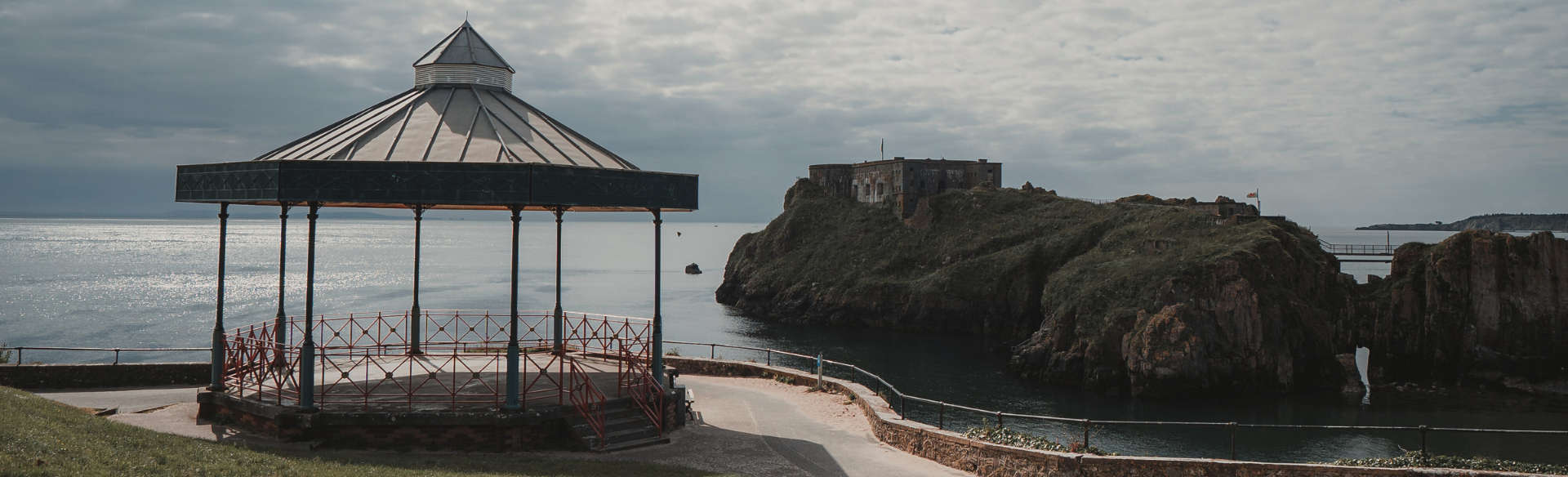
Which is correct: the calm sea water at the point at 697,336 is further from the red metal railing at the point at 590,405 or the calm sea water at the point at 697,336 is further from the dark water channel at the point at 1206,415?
the red metal railing at the point at 590,405

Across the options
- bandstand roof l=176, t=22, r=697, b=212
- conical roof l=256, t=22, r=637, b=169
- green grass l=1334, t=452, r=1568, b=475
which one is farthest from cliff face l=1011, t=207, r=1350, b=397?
conical roof l=256, t=22, r=637, b=169

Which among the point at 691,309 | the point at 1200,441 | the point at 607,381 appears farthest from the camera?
the point at 691,309

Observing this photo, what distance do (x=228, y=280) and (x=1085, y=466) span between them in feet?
420

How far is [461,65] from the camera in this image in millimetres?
19969

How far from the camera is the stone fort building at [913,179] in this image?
331 feet

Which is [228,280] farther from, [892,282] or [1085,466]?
[1085,466]

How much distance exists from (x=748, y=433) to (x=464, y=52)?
10.7m

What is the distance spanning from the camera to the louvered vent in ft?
65.8

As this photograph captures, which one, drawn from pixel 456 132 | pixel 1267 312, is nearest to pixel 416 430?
pixel 456 132

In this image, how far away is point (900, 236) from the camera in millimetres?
93688

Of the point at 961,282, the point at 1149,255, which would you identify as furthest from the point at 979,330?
the point at 1149,255

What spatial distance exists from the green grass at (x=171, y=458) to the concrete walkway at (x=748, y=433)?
1268mm

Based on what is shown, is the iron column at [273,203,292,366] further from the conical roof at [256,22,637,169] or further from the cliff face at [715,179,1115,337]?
the cliff face at [715,179,1115,337]

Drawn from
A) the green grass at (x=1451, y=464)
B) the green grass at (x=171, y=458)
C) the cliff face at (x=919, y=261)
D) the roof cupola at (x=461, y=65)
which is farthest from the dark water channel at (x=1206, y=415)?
the roof cupola at (x=461, y=65)
